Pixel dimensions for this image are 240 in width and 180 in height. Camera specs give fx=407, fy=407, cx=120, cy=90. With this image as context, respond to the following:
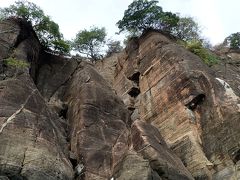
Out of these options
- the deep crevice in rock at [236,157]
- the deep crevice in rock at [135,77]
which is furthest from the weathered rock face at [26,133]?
the deep crevice in rock at [135,77]

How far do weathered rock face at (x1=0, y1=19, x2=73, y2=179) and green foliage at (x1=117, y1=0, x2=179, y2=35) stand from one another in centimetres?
1348

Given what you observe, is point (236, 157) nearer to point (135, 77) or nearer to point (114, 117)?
point (114, 117)

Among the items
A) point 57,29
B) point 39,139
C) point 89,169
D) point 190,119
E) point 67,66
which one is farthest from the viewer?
point 57,29

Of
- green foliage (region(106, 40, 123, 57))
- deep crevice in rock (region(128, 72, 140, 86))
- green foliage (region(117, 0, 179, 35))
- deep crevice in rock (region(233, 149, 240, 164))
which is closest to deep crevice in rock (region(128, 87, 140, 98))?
deep crevice in rock (region(128, 72, 140, 86))

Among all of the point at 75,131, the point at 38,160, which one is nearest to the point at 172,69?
the point at 75,131

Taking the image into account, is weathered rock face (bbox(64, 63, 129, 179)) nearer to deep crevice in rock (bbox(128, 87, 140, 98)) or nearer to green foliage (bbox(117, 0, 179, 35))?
deep crevice in rock (bbox(128, 87, 140, 98))

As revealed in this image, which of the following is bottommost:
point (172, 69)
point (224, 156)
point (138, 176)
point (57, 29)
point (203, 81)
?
point (138, 176)

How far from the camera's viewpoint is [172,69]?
85.2ft

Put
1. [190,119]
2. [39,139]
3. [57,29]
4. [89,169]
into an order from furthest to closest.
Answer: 1. [57,29]
2. [190,119]
3. [89,169]
4. [39,139]

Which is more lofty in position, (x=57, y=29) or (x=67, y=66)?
(x=57, y=29)

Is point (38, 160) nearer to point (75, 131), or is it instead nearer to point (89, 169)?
point (89, 169)

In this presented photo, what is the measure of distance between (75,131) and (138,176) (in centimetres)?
558

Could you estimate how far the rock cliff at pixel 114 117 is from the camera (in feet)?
56.3

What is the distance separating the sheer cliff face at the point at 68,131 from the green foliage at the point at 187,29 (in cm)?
1334
